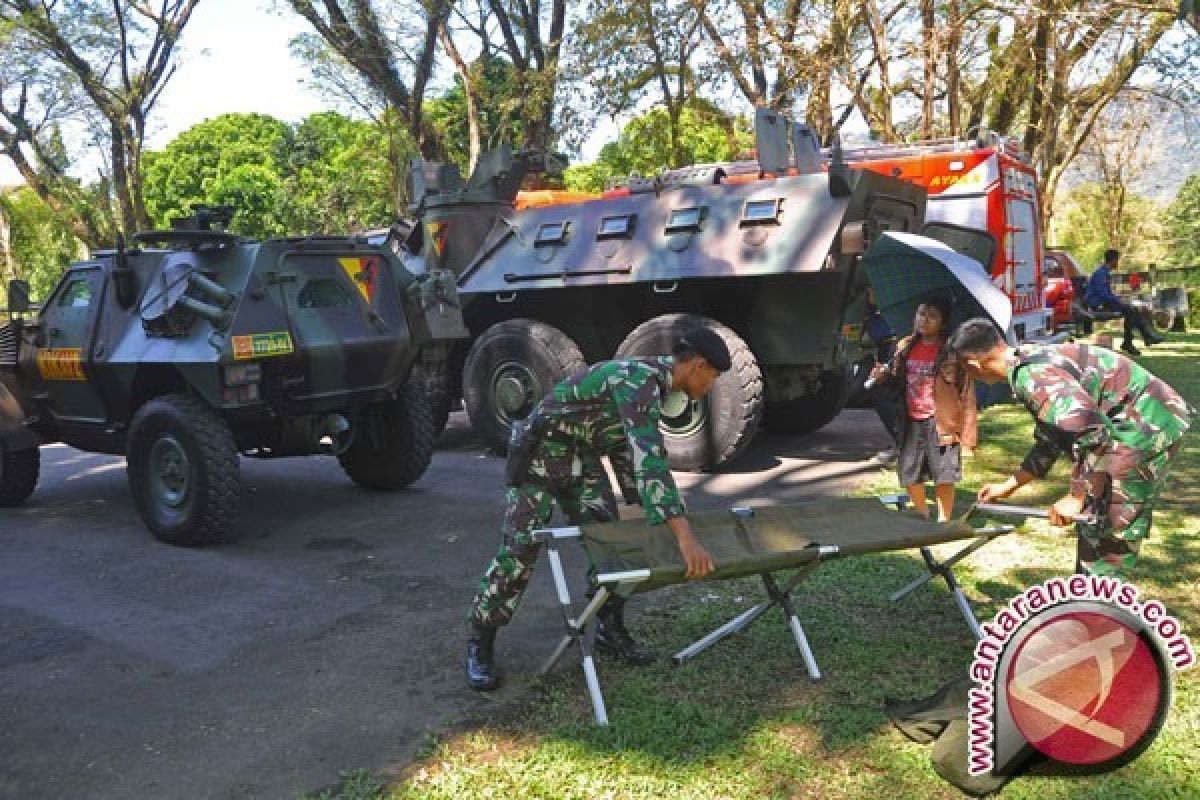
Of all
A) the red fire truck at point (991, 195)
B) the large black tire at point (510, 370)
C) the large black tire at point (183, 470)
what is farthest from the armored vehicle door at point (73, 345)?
the red fire truck at point (991, 195)

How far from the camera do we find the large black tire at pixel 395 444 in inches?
306

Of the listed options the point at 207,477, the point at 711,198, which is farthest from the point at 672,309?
the point at 207,477

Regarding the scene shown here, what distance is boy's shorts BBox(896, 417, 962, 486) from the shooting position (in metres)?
5.68

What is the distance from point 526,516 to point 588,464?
1.09 ft

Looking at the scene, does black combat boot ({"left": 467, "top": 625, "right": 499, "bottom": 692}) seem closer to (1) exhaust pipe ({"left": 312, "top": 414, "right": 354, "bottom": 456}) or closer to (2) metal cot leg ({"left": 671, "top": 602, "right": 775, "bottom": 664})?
A: (2) metal cot leg ({"left": 671, "top": 602, "right": 775, "bottom": 664})

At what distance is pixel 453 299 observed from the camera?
7707 mm

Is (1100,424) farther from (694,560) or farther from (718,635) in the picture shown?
(718,635)

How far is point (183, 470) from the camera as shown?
6555mm

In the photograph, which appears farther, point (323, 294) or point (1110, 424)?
point (323, 294)

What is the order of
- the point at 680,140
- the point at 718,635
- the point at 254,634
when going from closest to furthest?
the point at 718,635, the point at 254,634, the point at 680,140

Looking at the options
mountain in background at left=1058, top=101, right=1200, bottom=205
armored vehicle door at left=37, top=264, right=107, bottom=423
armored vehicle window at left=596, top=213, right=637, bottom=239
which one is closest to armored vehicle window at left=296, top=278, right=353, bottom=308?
armored vehicle door at left=37, top=264, right=107, bottom=423

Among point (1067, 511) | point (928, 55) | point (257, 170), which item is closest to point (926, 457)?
point (1067, 511)
